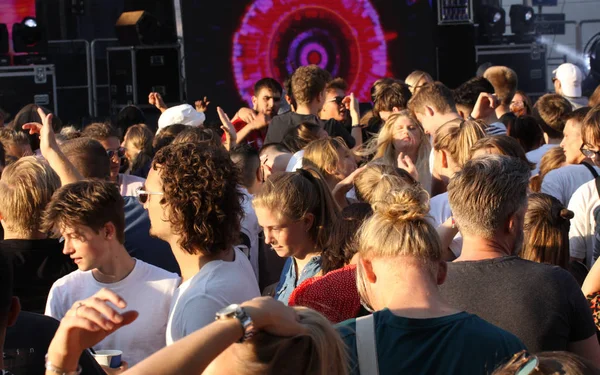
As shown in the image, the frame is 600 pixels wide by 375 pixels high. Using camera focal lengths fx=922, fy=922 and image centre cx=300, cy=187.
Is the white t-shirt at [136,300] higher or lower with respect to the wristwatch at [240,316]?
lower

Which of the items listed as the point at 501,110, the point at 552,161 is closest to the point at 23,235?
the point at 552,161

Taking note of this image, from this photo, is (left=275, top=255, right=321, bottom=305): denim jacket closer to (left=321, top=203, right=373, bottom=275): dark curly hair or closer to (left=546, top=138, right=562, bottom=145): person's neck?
(left=321, top=203, right=373, bottom=275): dark curly hair

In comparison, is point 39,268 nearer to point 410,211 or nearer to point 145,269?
point 145,269

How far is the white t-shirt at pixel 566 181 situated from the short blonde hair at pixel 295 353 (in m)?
3.01

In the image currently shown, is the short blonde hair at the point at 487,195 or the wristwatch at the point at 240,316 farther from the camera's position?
the short blonde hair at the point at 487,195

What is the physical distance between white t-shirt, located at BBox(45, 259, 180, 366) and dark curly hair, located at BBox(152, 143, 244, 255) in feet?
1.30

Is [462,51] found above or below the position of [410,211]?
above

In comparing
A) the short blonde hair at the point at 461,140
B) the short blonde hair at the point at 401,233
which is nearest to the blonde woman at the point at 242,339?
the short blonde hair at the point at 401,233

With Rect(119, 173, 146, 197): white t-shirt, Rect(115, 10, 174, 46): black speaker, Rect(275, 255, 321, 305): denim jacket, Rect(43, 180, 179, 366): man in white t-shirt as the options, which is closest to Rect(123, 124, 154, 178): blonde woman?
Rect(119, 173, 146, 197): white t-shirt

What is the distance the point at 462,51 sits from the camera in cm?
1108

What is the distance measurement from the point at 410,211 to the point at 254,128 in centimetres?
518

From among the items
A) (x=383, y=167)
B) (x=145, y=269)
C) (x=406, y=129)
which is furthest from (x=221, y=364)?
(x=406, y=129)

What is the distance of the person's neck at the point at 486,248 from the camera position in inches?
111

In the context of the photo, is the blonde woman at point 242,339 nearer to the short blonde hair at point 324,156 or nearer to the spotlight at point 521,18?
the short blonde hair at point 324,156
